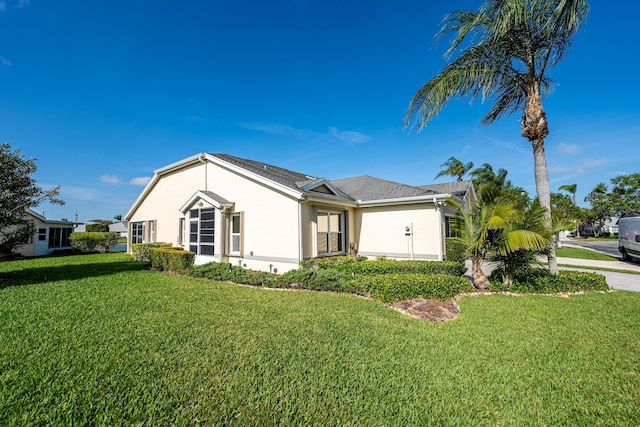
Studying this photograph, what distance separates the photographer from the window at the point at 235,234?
39.4ft

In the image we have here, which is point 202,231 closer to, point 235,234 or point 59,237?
point 235,234

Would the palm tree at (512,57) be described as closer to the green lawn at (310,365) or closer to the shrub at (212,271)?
the green lawn at (310,365)

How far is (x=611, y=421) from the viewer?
9.02ft

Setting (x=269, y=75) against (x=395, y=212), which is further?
(x=269, y=75)

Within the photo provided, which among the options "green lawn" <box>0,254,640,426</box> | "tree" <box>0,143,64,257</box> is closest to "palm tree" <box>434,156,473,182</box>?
"green lawn" <box>0,254,640,426</box>

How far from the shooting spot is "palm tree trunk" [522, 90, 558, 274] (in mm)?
8625

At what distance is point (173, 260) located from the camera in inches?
455

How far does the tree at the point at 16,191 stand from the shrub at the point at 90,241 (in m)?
13.1

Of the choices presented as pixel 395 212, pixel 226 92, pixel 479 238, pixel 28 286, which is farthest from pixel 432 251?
pixel 28 286

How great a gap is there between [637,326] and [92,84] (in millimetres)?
20012

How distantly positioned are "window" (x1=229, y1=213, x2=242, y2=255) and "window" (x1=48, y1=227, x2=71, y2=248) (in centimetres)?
1997

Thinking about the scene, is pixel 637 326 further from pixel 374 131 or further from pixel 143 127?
pixel 143 127

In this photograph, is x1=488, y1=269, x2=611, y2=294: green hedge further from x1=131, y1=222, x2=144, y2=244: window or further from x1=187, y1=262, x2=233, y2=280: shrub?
x1=131, y1=222, x2=144, y2=244: window

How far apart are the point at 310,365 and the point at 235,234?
937 cm
